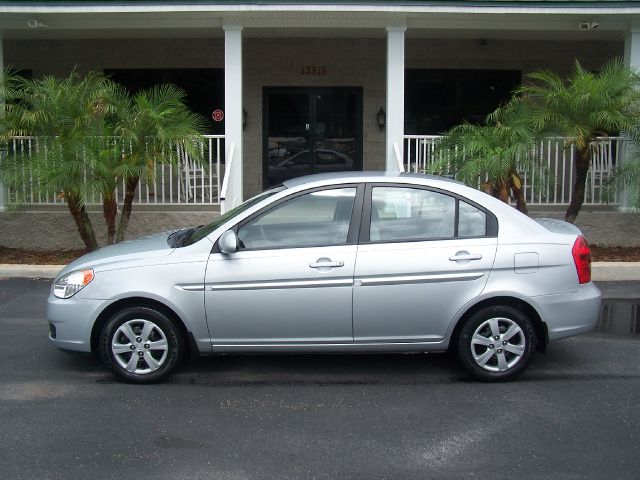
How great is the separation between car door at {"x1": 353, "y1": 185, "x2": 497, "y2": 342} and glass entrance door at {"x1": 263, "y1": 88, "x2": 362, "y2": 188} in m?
9.36

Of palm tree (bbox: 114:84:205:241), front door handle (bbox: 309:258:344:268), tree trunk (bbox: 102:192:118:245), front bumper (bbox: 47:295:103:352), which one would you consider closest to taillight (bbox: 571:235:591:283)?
front door handle (bbox: 309:258:344:268)

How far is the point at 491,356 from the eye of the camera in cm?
588

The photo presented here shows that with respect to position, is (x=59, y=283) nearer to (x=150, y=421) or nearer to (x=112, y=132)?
(x=150, y=421)

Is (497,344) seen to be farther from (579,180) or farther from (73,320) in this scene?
(579,180)

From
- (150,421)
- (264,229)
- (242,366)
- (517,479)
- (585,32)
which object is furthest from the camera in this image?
(585,32)

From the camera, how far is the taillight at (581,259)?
591 centimetres

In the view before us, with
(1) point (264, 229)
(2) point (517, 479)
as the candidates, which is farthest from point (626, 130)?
(2) point (517, 479)

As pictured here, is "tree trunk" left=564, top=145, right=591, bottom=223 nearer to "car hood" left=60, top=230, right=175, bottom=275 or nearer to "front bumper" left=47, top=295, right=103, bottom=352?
"car hood" left=60, top=230, right=175, bottom=275

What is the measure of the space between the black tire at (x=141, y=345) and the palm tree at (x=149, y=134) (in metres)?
4.25

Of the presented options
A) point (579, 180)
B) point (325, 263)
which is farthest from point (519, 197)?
point (325, 263)

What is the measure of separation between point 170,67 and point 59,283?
9810mm

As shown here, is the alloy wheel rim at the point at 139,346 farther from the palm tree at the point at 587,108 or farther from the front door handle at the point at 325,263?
the palm tree at the point at 587,108

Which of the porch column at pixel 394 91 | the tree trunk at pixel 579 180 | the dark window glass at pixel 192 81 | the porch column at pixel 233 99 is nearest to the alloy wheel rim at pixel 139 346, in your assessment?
the porch column at pixel 233 99

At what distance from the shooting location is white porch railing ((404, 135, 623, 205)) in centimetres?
1088
